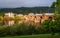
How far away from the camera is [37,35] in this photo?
3.03 meters

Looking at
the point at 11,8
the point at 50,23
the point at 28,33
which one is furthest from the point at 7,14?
the point at 50,23

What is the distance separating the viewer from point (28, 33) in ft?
10.1

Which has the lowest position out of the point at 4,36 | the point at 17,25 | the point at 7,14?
the point at 4,36

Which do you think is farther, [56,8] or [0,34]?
[0,34]

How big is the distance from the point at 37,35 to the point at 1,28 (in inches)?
27.3

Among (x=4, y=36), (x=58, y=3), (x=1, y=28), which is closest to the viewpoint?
(x=58, y=3)

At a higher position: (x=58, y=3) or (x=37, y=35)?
(x=58, y=3)

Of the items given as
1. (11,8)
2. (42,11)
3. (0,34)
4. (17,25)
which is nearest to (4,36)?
(0,34)

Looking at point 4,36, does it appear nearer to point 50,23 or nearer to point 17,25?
point 17,25

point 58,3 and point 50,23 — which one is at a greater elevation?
point 58,3

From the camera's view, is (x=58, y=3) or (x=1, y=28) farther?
(x=1, y=28)

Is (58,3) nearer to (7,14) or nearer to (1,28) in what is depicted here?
(1,28)

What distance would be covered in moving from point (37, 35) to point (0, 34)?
71cm

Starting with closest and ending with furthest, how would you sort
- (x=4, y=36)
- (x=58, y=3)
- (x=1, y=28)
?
(x=58, y=3) < (x=1, y=28) < (x=4, y=36)
